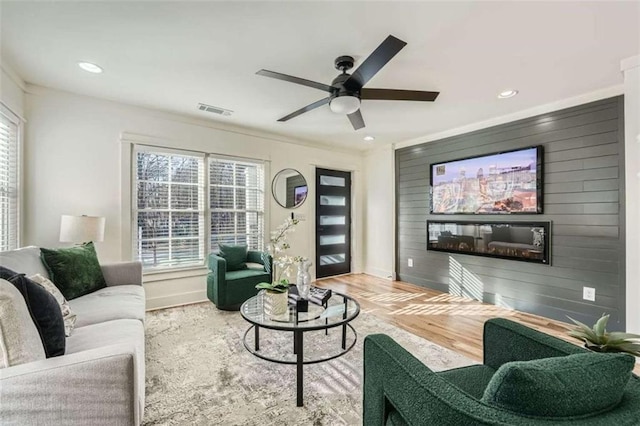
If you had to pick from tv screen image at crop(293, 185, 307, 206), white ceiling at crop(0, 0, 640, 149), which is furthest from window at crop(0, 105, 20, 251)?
tv screen image at crop(293, 185, 307, 206)

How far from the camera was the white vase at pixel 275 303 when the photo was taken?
214 cm

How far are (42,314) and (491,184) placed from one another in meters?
4.43

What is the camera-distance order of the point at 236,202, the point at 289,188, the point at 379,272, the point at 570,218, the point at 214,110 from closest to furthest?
the point at 570,218 < the point at 214,110 < the point at 236,202 < the point at 289,188 < the point at 379,272

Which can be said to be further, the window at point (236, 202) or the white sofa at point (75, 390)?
the window at point (236, 202)

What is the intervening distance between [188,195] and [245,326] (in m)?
1.93

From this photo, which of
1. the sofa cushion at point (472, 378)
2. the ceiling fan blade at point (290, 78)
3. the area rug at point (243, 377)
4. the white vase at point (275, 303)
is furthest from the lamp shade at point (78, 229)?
the sofa cushion at point (472, 378)

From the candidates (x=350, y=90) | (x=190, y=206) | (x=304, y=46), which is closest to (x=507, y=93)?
(x=350, y=90)

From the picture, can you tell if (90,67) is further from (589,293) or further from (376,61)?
(589,293)

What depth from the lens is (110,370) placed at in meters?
1.16

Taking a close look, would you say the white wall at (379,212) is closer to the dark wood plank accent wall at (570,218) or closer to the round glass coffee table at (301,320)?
the dark wood plank accent wall at (570,218)

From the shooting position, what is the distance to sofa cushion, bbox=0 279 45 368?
1107mm

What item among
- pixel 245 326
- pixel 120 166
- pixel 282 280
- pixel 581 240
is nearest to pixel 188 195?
pixel 120 166

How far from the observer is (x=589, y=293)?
3037 millimetres

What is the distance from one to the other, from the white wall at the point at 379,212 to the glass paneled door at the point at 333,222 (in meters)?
0.38
